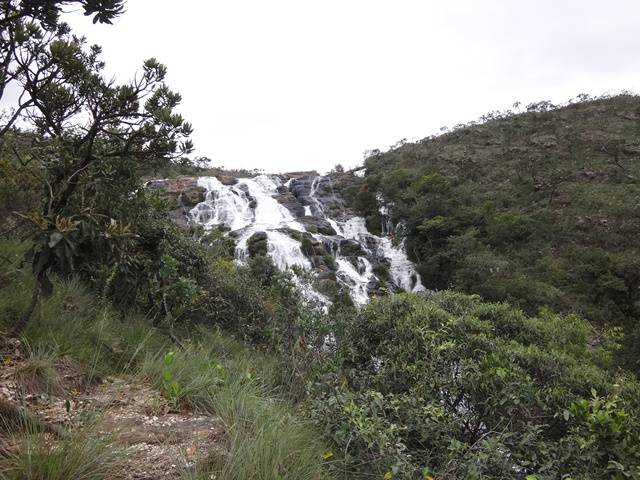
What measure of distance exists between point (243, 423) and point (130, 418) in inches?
25.8

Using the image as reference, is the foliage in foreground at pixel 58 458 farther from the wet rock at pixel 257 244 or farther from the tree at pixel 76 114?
the wet rock at pixel 257 244

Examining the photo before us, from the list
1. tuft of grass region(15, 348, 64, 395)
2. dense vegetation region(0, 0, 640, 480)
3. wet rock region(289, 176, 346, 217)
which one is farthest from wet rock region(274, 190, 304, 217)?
tuft of grass region(15, 348, 64, 395)

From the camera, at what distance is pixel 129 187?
4.60 m

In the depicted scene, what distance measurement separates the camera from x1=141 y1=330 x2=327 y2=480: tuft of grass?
6.51 ft

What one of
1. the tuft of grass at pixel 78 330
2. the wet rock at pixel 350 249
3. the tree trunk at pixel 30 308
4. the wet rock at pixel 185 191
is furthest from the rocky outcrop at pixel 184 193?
the tree trunk at pixel 30 308

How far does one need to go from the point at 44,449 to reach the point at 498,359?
3442 millimetres

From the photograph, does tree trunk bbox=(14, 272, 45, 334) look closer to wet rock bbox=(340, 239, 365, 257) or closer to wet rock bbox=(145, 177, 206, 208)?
wet rock bbox=(340, 239, 365, 257)

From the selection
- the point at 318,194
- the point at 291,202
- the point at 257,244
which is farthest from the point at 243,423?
the point at 318,194

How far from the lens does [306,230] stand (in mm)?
20422

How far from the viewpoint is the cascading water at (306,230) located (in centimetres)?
1739

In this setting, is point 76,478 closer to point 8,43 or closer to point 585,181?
point 8,43

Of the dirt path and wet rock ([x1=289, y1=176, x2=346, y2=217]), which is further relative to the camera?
wet rock ([x1=289, y1=176, x2=346, y2=217])

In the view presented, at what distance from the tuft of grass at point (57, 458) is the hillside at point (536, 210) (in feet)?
52.6

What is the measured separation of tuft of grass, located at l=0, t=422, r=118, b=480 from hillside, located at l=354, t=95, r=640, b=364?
52.6 ft
